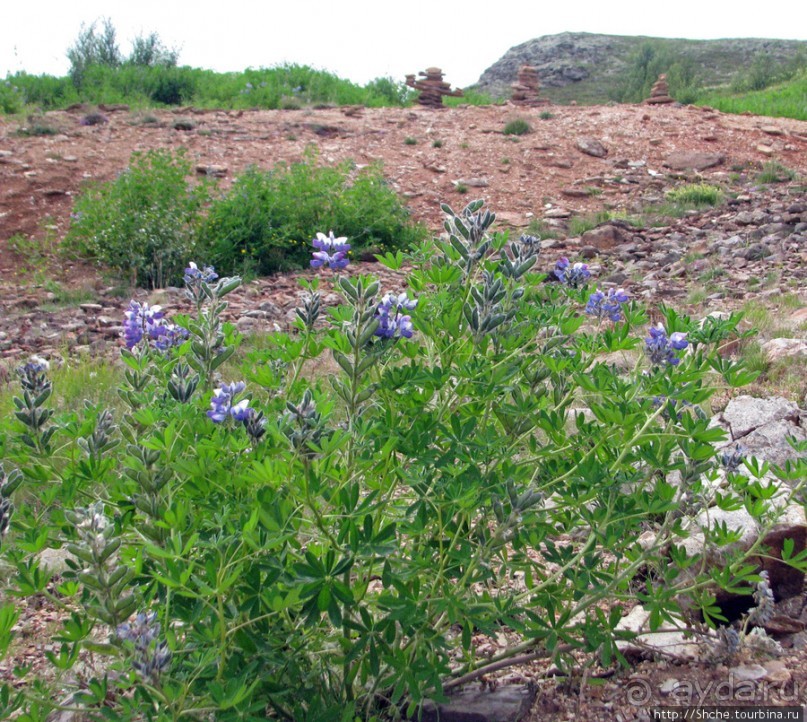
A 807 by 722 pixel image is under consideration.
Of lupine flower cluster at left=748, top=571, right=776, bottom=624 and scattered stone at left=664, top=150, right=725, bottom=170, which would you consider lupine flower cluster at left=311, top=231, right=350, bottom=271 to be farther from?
scattered stone at left=664, top=150, right=725, bottom=170

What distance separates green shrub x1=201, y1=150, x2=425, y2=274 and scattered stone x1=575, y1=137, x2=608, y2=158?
4.33m

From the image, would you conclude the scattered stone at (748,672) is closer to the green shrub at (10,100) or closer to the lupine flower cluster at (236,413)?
the lupine flower cluster at (236,413)

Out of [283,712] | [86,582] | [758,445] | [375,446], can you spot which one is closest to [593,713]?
[283,712]

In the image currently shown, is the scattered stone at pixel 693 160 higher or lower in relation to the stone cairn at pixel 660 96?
lower

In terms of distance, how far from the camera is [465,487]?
4.72 ft

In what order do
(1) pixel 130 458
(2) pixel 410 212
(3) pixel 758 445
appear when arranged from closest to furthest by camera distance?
(1) pixel 130 458
(3) pixel 758 445
(2) pixel 410 212

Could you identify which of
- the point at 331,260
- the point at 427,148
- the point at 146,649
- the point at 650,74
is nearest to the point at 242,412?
the point at 146,649

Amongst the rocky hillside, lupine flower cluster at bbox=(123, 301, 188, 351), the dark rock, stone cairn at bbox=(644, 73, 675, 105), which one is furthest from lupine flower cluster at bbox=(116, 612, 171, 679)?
the rocky hillside

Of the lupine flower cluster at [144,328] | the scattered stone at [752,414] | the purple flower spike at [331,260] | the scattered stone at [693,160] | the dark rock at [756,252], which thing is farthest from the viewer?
the scattered stone at [693,160]

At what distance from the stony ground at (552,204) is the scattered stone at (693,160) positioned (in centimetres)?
3

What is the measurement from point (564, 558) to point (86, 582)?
95cm

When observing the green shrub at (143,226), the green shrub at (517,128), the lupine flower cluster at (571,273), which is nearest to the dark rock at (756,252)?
the green shrub at (143,226)

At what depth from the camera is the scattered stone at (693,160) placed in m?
10.7

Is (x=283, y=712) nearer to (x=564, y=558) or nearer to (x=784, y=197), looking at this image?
(x=564, y=558)
